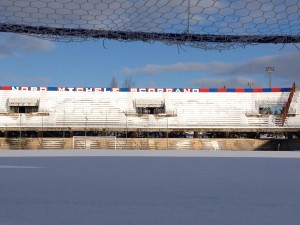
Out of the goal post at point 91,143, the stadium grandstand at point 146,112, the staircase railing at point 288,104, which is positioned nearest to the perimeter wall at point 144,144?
the goal post at point 91,143

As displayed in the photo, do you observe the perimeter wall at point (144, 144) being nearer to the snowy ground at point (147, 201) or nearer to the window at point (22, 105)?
the window at point (22, 105)

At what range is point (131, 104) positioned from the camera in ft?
93.7

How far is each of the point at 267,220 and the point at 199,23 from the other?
3359 mm

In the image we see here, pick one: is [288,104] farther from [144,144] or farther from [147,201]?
[147,201]

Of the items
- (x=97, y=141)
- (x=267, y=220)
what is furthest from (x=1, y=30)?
(x=97, y=141)

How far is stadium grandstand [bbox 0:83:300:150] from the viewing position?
1011 inches

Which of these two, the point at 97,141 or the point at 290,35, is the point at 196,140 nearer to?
the point at 97,141

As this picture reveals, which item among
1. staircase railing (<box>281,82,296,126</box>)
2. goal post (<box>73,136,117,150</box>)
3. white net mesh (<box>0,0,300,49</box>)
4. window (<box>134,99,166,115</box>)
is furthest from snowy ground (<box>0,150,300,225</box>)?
window (<box>134,99,166,115</box>)

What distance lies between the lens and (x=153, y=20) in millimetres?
5406

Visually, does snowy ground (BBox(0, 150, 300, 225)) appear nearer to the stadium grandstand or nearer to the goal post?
the goal post

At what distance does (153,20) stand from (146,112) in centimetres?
2382

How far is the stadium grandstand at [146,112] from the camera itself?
84.3 feet

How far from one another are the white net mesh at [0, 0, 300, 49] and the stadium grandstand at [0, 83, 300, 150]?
19771 millimetres

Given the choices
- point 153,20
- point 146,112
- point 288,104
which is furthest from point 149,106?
point 153,20
